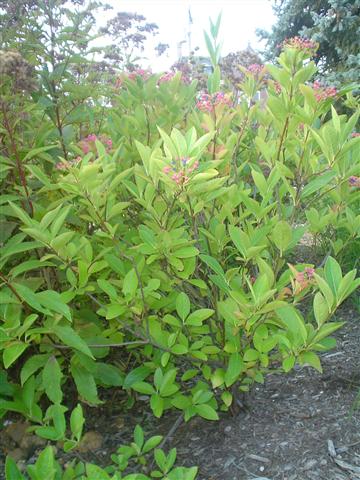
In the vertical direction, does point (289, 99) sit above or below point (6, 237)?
above

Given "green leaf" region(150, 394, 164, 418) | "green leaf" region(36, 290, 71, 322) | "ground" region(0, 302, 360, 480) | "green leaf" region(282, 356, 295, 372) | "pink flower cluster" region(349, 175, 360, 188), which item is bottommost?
"ground" region(0, 302, 360, 480)

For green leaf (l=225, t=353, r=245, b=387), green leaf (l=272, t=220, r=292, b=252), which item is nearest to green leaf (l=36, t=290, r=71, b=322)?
green leaf (l=225, t=353, r=245, b=387)

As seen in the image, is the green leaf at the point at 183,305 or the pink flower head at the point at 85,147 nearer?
the green leaf at the point at 183,305

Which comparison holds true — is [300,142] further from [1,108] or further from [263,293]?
[1,108]

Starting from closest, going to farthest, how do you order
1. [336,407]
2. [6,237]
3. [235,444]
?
1. [6,237]
2. [235,444]
3. [336,407]

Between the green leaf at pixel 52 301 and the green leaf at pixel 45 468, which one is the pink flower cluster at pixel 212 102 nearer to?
Answer: the green leaf at pixel 52 301

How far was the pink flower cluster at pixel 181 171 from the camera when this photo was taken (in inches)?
53.2

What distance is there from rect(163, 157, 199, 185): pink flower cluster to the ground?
3.37 ft

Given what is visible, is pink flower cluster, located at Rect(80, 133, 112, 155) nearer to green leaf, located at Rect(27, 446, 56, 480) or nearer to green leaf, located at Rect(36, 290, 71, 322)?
green leaf, located at Rect(36, 290, 71, 322)

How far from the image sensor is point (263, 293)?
139 centimetres

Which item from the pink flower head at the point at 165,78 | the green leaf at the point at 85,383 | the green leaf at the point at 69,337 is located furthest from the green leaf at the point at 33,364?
the pink flower head at the point at 165,78

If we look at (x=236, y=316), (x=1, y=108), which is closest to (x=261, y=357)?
(x=236, y=316)

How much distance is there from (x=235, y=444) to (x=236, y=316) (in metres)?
0.63

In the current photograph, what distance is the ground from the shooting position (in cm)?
171
